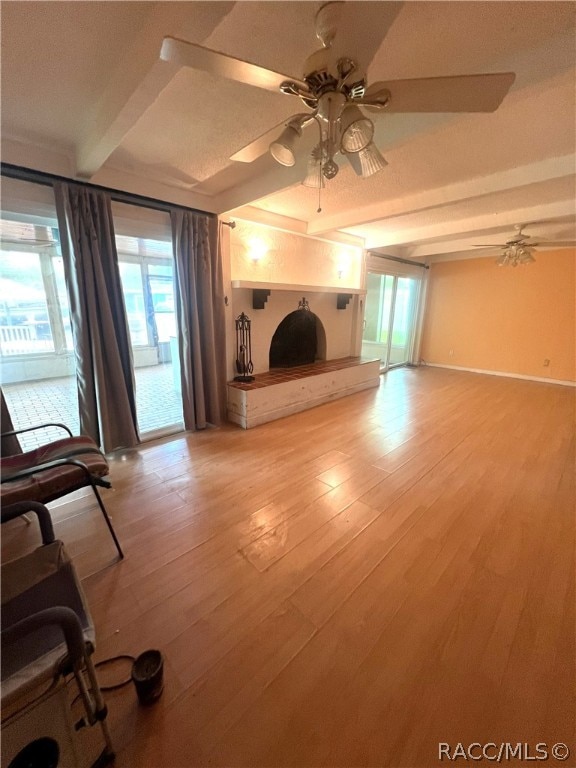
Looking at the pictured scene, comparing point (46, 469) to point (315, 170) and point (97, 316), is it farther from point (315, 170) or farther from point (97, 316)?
point (315, 170)

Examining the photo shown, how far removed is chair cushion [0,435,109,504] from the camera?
1.52 meters

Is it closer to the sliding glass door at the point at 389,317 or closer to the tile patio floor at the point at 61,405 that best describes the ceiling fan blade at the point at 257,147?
the tile patio floor at the point at 61,405

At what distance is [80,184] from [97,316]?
98 centimetres

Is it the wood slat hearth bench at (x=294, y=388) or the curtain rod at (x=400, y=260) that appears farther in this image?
the curtain rod at (x=400, y=260)

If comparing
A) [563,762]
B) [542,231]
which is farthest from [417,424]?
[542,231]

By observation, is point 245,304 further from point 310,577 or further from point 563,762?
point 563,762

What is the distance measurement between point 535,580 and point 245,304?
134 inches

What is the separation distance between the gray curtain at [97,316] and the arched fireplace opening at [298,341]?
6.64 feet

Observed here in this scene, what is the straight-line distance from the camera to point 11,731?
0.83 m

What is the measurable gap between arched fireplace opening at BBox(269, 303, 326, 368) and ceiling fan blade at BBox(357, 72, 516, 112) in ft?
10.2

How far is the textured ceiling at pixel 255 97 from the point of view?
109cm

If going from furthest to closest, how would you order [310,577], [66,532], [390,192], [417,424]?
1. [417,424]
2. [390,192]
3. [66,532]
4. [310,577]

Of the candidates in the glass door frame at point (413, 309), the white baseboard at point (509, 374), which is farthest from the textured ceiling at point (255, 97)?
the white baseboard at point (509, 374)

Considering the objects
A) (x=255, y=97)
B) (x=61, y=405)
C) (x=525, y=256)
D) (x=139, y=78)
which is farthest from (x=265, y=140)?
(x=525, y=256)
